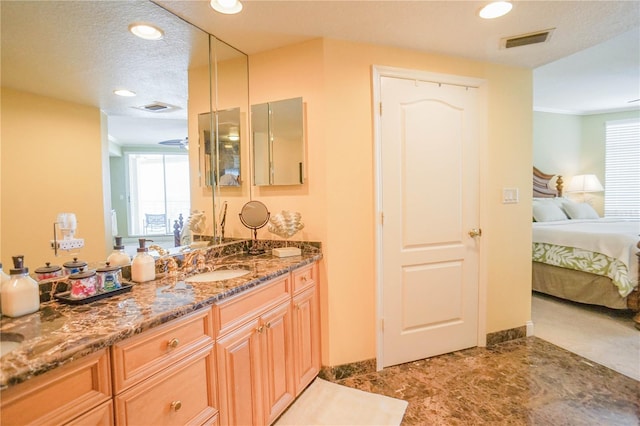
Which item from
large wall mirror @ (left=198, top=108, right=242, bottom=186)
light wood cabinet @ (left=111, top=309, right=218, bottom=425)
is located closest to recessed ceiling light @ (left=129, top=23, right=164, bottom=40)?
large wall mirror @ (left=198, top=108, right=242, bottom=186)

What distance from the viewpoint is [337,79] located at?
2.08 meters

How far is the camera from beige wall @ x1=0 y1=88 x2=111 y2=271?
1172 millimetres

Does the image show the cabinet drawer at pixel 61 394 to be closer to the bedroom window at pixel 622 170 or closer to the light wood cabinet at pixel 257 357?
the light wood cabinet at pixel 257 357

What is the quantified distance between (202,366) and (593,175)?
6.86 m

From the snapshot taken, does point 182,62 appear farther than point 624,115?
No

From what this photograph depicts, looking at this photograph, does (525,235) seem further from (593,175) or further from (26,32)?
(593,175)

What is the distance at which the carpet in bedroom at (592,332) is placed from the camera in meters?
2.36

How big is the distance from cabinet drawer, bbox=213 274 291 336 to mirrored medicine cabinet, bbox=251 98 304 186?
75 centimetres

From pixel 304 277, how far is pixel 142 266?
0.88 m

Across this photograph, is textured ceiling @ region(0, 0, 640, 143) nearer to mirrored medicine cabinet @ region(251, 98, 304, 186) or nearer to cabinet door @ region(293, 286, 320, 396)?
mirrored medicine cabinet @ region(251, 98, 304, 186)

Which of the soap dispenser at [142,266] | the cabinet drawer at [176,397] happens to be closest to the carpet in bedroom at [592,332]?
the cabinet drawer at [176,397]

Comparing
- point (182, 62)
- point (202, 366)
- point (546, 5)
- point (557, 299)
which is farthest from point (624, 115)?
point (202, 366)

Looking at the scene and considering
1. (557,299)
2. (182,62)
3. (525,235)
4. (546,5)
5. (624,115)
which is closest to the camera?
(546,5)

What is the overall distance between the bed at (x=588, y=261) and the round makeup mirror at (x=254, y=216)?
11.1 ft
